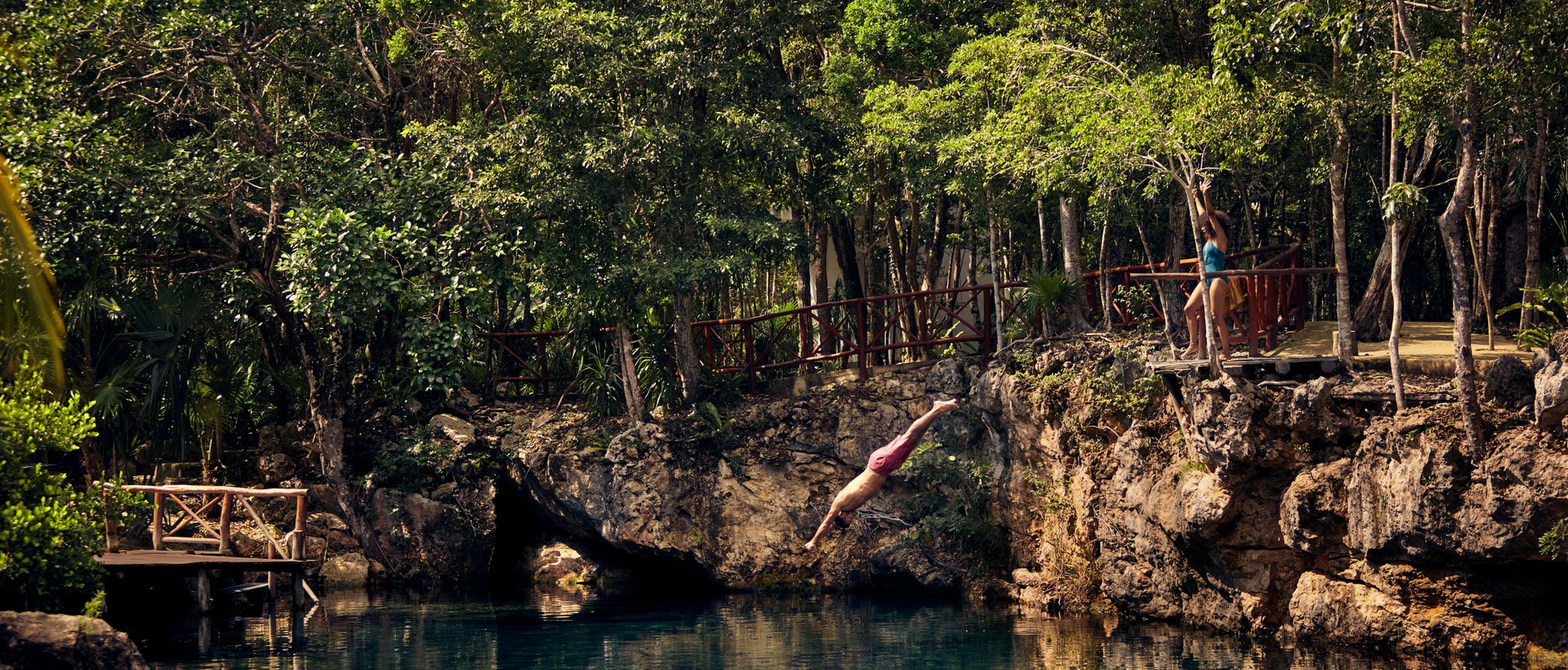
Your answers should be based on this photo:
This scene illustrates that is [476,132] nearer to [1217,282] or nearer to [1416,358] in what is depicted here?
[1217,282]

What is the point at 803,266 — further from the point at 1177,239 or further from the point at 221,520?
the point at 221,520

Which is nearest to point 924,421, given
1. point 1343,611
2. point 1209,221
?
point 1209,221

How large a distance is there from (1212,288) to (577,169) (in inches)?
411

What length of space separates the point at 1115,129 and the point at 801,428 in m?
8.55

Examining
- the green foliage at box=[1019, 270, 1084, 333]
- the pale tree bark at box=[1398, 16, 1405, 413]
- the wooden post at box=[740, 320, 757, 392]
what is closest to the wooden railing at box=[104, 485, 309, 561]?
the wooden post at box=[740, 320, 757, 392]

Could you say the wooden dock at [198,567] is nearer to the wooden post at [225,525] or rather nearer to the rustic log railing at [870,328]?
the wooden post at [225,525]

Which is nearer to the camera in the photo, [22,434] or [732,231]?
[22,434]

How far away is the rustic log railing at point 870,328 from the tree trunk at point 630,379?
4.96ft

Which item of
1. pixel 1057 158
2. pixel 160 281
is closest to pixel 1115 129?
pixel 1057 158

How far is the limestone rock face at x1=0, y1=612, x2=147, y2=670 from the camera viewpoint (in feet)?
47.2

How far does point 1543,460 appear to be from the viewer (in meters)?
15.7

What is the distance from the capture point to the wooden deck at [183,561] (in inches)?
796

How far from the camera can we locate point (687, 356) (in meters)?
26.4

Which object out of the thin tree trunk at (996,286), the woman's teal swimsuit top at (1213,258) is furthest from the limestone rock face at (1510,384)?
the thin tree trunk at (996,286)
